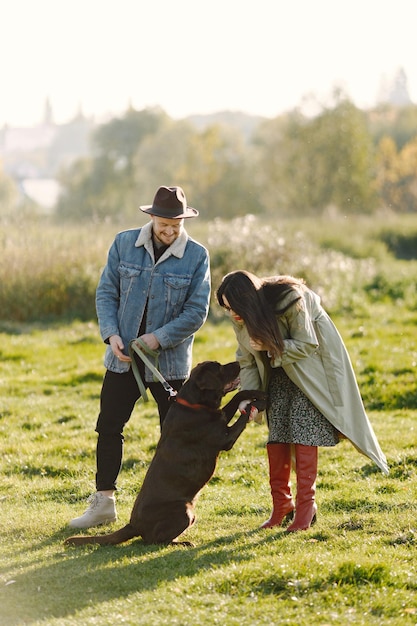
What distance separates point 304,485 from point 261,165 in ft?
122

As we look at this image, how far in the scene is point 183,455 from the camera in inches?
215

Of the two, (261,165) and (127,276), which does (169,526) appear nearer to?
(127,276)

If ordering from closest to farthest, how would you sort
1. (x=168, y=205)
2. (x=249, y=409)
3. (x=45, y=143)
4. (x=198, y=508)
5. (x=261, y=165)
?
(x=249, y=409)
(x=168, y=205)
(x=198, y=508)
(x=261, y=165)
(x=45, y=143)

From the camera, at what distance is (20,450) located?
8375 millimetres

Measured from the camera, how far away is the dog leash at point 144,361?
5637 mm

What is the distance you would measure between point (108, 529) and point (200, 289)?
174cm

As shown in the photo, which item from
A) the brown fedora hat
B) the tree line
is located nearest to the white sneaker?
the brown fedora hat

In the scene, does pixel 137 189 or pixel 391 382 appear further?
pixel 137 189

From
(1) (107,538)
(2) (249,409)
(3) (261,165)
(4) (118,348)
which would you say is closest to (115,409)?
(4) (118,348)

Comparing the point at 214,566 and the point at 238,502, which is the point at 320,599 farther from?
the point at 238,502

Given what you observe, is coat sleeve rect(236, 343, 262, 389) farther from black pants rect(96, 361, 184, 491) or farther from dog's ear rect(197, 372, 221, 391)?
black pants rect(96, 361, 184, 491)

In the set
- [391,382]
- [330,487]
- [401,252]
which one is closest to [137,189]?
[401,252]

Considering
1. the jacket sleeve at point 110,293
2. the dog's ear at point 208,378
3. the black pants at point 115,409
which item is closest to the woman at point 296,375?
the dog's ear at point 208,378

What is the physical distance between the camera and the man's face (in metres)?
5.70
